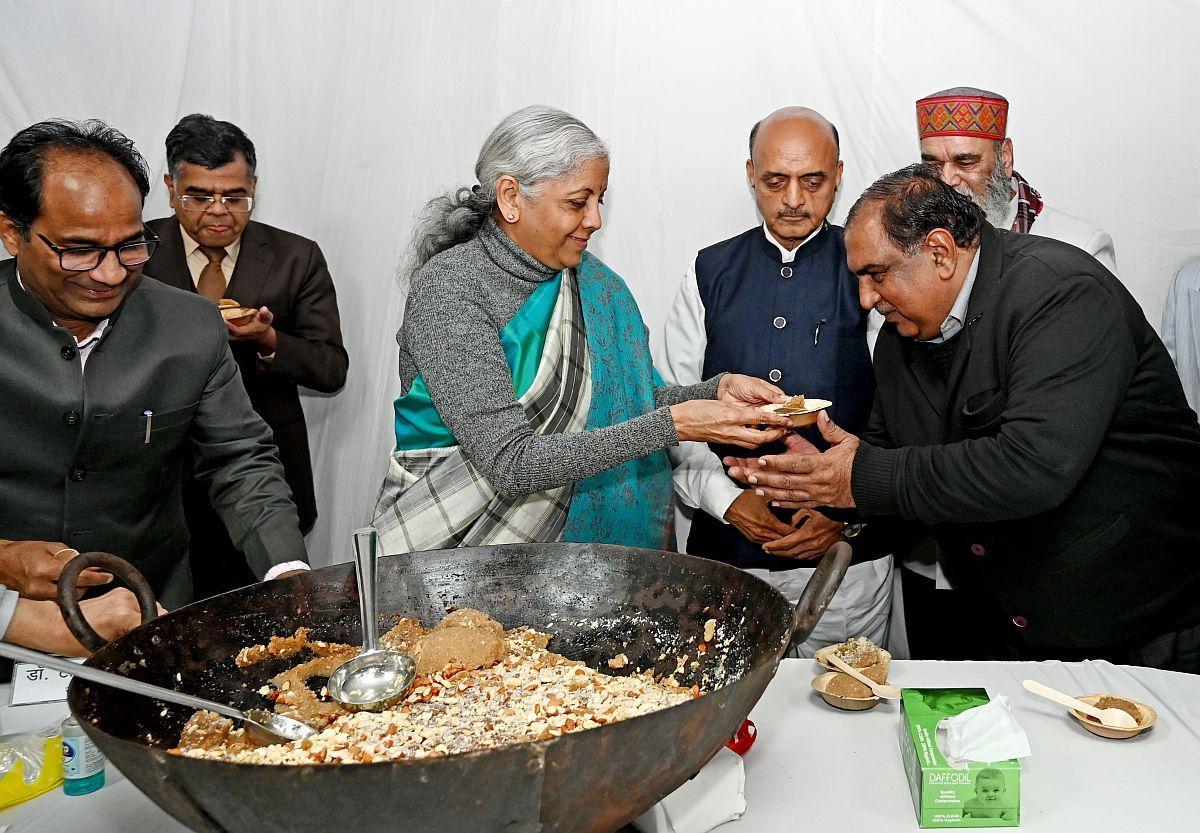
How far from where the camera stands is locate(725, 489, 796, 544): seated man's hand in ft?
9.50

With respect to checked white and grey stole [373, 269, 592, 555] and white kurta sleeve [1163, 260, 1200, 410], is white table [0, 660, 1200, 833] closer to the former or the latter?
checked white and grey stole [373, 269, 592, 555]

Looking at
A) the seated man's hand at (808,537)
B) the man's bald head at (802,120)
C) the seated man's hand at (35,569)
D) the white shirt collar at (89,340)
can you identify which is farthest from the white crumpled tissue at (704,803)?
the man's bald head at (802,120)

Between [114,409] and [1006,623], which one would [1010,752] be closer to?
[1006,623]

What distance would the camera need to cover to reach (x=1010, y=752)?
55.9 inches

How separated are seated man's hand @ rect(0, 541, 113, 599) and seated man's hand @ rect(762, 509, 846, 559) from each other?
5.78ft

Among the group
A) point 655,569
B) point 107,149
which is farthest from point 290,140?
point 655,569

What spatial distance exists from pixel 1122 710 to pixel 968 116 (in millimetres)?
1990

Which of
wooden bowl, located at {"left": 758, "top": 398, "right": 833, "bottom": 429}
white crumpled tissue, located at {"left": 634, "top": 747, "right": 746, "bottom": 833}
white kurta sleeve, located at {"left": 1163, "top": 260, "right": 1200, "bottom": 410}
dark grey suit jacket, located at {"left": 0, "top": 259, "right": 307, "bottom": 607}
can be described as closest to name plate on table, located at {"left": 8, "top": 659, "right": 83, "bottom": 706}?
dark grey suit jacket, located at {"left": 0, "top": 259, "right": 307, "bottom": 607}

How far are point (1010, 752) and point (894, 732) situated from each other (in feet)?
1.00

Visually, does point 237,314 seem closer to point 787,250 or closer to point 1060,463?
point 787,250

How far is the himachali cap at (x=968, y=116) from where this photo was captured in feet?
10.1

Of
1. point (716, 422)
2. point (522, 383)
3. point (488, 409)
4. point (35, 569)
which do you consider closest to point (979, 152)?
point (716, 422)

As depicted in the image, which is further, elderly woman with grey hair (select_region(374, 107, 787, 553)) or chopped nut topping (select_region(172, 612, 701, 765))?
elderly woman with grey hair (select_region(374, 107, 787, 553))

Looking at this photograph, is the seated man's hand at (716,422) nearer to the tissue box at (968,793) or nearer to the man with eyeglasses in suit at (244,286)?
the tissue box at (968,793)
